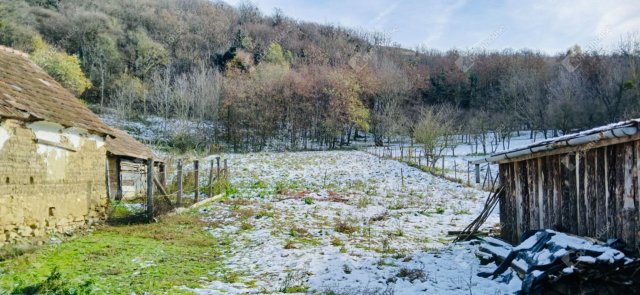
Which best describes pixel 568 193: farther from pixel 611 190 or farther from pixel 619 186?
pixel 619 186

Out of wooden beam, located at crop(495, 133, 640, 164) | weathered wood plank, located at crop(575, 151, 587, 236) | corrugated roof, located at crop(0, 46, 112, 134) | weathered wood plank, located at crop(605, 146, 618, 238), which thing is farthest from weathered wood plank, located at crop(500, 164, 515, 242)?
corrugated roof, located at crop(0, 46, 112, 134)

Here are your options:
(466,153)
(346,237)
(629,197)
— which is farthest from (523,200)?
(466,153)

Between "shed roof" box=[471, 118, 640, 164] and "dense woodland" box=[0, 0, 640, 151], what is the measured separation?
24.0 m

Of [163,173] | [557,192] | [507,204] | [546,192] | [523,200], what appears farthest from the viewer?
[163,173]

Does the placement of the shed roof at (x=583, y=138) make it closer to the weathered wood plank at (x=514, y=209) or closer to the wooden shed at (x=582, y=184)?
the wooden shed at (x=582, y=184)

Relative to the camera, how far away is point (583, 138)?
19.0ft

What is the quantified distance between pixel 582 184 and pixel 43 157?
1111 centimetres

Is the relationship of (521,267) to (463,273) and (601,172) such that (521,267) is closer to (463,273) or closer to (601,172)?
(463,273)

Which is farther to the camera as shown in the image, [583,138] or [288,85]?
[288,85]

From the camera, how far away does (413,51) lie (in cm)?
10088

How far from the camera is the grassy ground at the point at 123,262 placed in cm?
625

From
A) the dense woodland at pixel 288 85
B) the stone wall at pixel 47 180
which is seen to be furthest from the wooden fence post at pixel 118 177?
the dense woodland at pixel 288 85

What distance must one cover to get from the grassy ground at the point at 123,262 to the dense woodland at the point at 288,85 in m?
24.6

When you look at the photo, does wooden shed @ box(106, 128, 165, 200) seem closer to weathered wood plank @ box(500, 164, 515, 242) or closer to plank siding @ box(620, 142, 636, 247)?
weathered wood plank @ box(500, 164, 515, 242)
